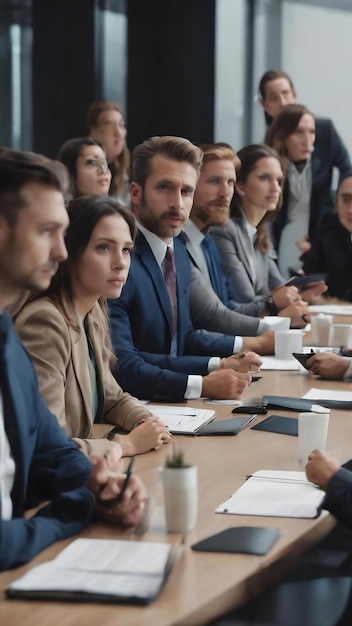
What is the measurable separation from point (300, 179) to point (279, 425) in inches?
151

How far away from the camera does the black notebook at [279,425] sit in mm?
2787

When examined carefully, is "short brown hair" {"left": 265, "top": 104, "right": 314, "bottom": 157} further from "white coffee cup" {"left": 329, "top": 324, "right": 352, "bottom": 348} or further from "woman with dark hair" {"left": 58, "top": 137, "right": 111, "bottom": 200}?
"white coffee cup" {"left": 329, "top": 324, "right": 352, "bottom": 348}

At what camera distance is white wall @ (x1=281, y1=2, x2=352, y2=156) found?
8.48 m

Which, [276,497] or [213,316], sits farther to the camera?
[213,316]

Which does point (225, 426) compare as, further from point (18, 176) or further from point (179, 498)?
point (18, 176)

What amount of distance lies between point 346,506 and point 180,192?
1.87 m

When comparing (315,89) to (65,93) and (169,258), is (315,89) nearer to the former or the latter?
(65,93)

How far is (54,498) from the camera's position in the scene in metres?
1.97

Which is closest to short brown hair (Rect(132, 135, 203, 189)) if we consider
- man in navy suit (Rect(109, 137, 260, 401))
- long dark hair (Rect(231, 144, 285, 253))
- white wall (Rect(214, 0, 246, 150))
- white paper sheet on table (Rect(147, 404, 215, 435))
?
man in navy suit (Rect(109, 137, 260, 401))

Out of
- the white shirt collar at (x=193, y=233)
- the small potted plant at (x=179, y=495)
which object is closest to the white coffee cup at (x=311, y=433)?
the small potted plant at (x=179, y=495)

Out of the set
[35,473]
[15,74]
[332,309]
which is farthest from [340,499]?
[15,74]

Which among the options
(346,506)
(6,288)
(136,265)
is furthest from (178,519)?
(136,265)

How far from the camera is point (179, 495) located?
1.92m

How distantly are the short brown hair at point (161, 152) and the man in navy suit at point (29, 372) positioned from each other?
1.75 meters
